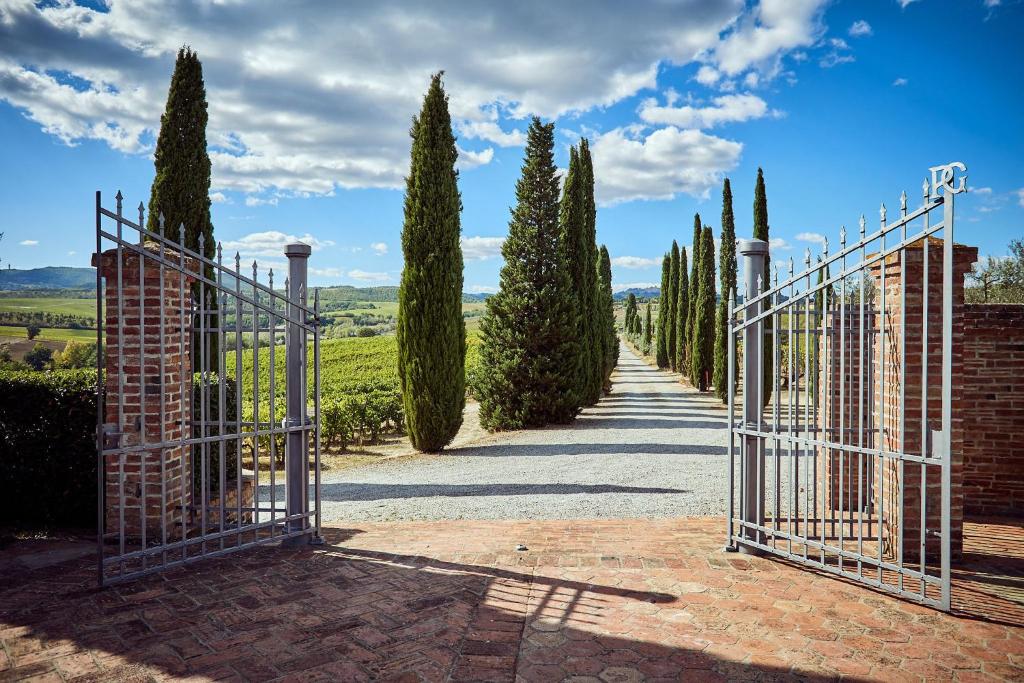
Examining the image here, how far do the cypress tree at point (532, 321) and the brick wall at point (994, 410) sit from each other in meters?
8.79

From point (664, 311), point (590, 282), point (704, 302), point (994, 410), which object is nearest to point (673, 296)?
point (664, 311)

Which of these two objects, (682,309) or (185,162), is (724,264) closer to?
(682,309)

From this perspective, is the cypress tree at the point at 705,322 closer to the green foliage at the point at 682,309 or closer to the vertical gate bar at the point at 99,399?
the green foliage at the point at 682,309

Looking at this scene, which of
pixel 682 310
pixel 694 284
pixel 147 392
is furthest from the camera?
pixel 682 310

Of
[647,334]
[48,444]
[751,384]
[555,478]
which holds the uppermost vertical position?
[647,334]

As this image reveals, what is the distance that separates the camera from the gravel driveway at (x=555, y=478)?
7.24 metres

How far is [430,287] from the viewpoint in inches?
458

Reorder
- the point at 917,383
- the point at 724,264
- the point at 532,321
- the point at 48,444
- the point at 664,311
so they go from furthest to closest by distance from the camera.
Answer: the point at 664,311
the point at 724,264
the point at 532,321
the point at 48,444
the point at 917,383

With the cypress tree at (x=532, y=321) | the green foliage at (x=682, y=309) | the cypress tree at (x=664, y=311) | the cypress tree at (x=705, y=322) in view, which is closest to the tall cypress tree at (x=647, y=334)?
the cypress tree at (x=664, y=311)

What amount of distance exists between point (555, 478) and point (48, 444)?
20.2 ft

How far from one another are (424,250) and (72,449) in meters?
7.01

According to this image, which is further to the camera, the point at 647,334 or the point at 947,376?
the point at 647,334

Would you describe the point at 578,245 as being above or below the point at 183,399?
above

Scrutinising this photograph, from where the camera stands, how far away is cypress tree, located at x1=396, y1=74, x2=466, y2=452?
11.6m
